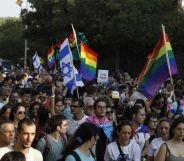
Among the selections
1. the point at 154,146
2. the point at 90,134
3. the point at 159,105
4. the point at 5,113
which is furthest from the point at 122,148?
the point at 159,105

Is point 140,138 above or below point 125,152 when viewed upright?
above

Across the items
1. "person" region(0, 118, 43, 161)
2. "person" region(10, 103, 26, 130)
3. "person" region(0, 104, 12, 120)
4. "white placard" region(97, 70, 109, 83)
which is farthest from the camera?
"white placard" region(97, 70, 109, 83)

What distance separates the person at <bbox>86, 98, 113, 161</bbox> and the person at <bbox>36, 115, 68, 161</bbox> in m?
0.69

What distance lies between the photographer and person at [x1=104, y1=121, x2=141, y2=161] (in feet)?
21.5

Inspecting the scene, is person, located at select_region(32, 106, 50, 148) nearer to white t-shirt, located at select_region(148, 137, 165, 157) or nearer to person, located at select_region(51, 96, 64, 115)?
person, located at select_region(51, 96, 64, 115)

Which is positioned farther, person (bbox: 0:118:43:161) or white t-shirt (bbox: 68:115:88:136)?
white t-shirt (bbox: 68:115:88:136)

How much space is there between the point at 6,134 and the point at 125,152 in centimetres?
158

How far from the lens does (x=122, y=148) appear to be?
660 centimetres

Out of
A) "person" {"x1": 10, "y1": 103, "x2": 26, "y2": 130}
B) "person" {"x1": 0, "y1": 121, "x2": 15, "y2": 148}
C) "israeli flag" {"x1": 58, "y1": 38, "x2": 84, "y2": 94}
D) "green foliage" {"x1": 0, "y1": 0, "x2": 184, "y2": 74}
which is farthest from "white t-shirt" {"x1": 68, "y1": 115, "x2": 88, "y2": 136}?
"green foliage" {"x1": 0, "y1": 0, "x2": 184, "y2": 74}

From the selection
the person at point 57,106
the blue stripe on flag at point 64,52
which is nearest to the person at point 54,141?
the person at point 57,106

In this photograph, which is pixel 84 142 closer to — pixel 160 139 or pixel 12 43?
pixel 160 139

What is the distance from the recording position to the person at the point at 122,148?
21.5ft

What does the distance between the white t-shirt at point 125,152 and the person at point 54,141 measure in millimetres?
566

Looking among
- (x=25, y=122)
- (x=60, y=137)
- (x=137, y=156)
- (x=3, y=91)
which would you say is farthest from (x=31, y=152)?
(x=3, y=91)
